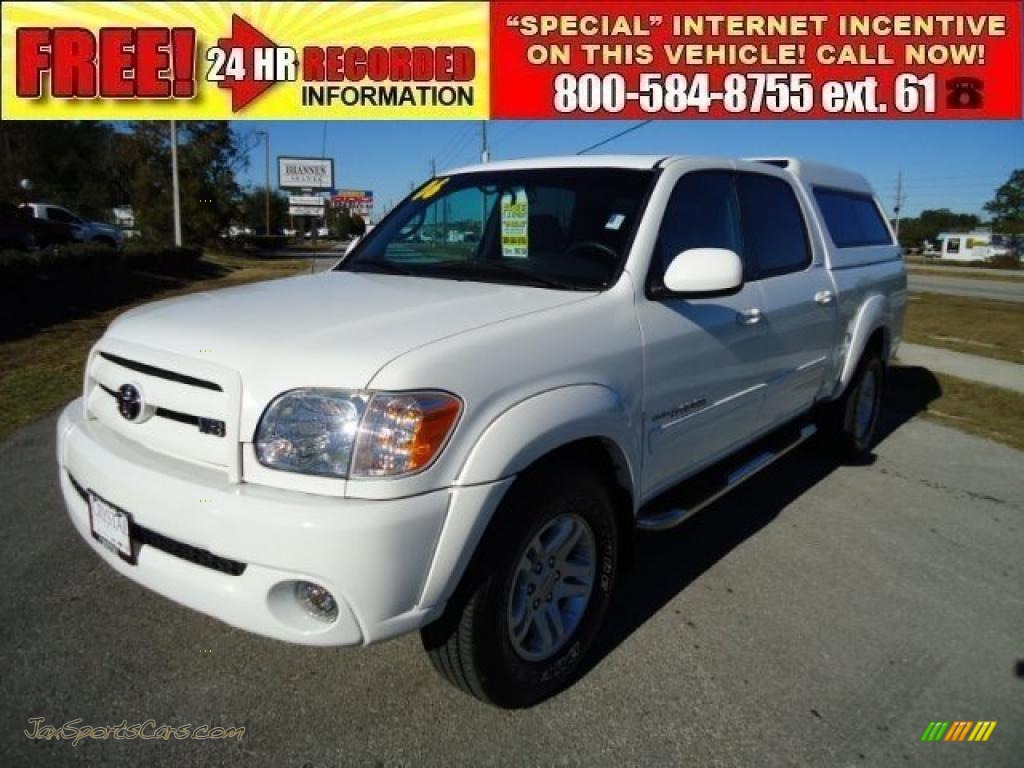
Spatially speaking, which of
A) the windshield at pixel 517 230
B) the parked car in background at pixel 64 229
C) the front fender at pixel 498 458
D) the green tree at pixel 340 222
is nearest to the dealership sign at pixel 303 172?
the green tree at pixel 340 222

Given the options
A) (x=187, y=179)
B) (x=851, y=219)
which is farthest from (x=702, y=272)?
(x=187, y=179)

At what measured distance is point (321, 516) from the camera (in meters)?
1.95

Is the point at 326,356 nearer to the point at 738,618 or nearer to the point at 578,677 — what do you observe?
the point at 578,677

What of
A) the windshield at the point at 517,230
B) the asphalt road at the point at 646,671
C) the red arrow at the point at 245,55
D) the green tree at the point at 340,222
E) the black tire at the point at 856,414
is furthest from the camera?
the green tree at the point at 340,222

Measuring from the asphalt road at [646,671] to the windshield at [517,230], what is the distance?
1473 millimetres

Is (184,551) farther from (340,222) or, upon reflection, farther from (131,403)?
(340,222)

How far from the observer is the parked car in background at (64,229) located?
76.6 ft

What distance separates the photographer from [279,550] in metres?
1.98

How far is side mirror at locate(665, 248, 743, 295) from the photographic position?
9.16 ft

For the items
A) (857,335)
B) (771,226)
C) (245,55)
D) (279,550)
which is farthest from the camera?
(245,55)

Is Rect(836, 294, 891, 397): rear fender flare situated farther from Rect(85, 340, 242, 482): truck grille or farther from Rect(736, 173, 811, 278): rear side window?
Rect(85, 340, 242, 482): truck grille

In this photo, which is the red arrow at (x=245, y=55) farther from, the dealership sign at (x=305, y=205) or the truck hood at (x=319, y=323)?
the dealership sign at (x=305, y=205)

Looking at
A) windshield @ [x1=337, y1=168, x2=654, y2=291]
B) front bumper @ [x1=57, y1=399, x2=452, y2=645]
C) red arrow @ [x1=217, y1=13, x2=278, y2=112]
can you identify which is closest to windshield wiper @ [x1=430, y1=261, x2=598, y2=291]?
windshield @ [x1=337, y1=168, x2=654, y2=291]

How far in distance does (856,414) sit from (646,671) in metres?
3.22
